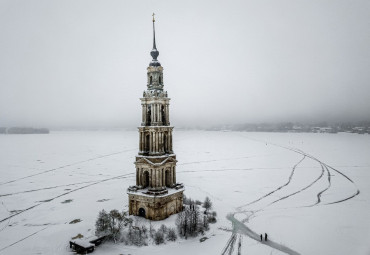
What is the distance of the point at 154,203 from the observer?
26.7 meters

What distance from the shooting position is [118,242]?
77.6 ft

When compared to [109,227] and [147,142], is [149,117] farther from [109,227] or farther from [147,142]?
[109,227]

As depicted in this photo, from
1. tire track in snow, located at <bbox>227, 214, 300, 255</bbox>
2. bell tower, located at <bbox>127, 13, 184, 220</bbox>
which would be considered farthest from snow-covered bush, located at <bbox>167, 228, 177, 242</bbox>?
tire track in snow, located at <bbox>227, 214, 300, 255</bbox>

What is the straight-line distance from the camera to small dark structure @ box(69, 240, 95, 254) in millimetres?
21619

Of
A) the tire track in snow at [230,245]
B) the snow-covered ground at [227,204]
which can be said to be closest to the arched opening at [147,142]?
the snow-covered ground at [227,204]

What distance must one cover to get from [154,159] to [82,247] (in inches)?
411

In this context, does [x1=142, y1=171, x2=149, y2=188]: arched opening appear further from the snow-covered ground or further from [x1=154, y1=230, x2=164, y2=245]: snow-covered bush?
[x1=154, y1=230, x2=164, y2=245]: snow-covered bush

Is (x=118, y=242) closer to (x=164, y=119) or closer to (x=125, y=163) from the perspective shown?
(x=164, y=119)

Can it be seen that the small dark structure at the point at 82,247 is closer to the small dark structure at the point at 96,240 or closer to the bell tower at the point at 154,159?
the small dark structure at the point at 96,240

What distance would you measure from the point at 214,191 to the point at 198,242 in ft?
57.3

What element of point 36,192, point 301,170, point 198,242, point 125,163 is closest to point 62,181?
point 36,192

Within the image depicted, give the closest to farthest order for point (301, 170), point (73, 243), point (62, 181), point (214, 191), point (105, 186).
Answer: point (73, 243), point (214, 191), point (105, 186), point (62, 181), point (301, 170)

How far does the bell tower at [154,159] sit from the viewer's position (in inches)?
1070

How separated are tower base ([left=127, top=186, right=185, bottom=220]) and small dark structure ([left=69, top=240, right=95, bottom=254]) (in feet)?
22.2
